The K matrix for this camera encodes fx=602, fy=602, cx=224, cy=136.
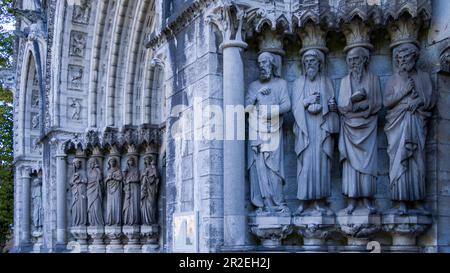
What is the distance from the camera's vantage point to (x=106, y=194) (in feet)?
42.9

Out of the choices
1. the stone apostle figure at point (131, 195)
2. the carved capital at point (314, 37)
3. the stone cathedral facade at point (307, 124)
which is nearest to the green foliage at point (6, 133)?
the stone apostle figure at point (131, 195)

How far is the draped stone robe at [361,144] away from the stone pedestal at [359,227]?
219 mm

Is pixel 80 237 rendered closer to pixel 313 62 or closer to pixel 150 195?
pixel 150 195

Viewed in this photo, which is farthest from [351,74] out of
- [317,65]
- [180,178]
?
[180,178]

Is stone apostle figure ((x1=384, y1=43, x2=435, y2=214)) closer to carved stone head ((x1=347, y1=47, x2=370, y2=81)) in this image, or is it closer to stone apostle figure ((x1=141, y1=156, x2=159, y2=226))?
carved stone head ((x1=347, y1=47, x2=370, y2=81))

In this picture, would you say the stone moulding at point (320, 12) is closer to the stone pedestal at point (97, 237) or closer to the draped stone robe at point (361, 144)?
the draped stone robe at point (361, 144)

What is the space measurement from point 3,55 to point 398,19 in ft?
61.7

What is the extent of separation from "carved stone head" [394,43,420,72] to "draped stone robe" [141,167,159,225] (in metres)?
6.69

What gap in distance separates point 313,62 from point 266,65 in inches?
21.6

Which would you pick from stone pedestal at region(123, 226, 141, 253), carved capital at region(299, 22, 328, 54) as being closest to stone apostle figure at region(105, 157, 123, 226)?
stone pedestal at region(123, 226, 141, 253)

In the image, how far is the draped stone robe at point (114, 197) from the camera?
500 inches

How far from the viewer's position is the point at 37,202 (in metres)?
18.8

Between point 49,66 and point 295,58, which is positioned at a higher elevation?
point 49,66

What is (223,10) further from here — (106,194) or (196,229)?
(106,194)
